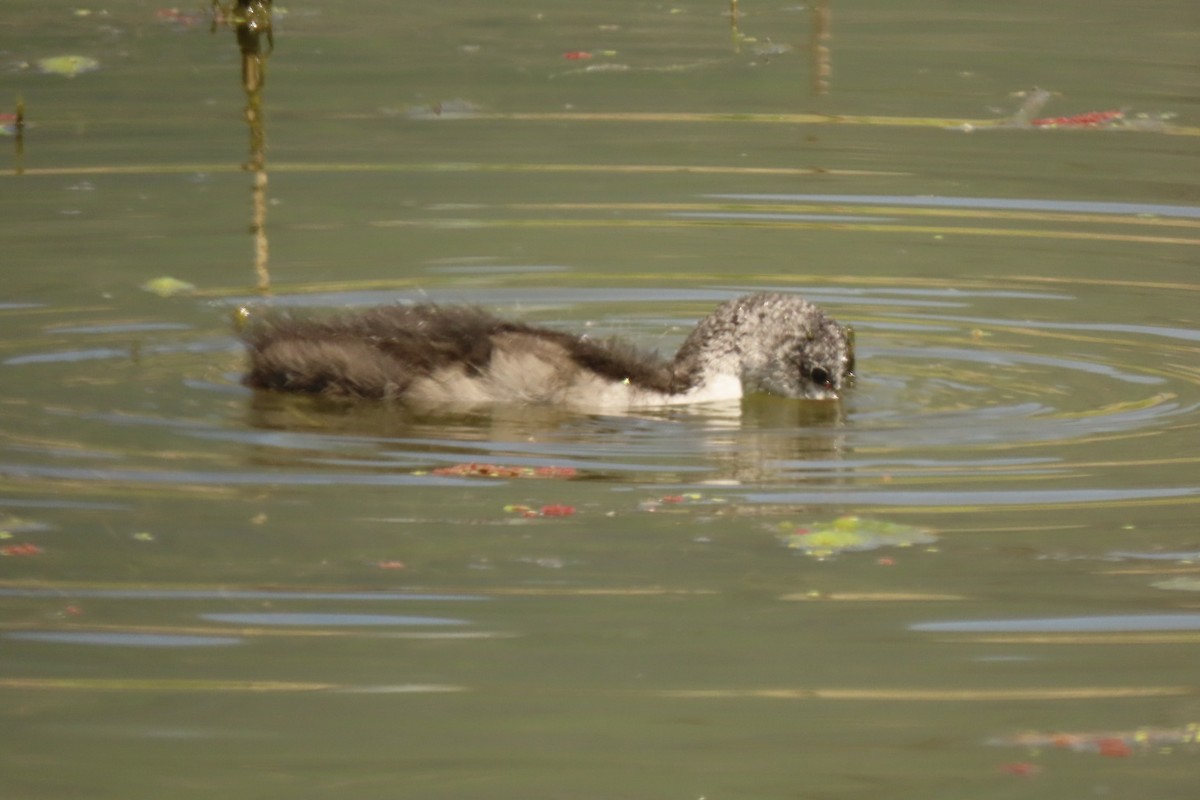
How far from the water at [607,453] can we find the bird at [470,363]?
135 millimetres

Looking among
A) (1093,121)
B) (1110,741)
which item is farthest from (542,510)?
(1093,121)

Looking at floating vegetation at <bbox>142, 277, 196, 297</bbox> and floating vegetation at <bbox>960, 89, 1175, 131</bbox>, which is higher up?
floating vegetation at <bbox>960, 89, 1175, 131</bbox>

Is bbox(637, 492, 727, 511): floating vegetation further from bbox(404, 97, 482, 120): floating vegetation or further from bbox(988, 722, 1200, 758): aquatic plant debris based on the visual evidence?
bbox(404, 97, 482, 120): floating vegetation

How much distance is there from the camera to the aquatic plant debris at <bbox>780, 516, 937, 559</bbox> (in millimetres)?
6703

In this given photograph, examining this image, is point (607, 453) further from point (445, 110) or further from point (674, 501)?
point (445, 110)

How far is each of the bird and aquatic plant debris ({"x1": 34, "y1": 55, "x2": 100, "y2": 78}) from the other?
727 centimetres

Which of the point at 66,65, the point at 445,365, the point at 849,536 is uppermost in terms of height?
the point at 66,65

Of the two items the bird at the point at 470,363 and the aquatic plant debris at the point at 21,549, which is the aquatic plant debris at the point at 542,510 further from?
the bird at the point at 470,363

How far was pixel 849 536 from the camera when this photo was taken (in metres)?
6.77

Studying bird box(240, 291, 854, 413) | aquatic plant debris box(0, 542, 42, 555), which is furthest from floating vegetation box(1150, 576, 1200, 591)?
aquatic plant debris box(0, 542, 42, 555)

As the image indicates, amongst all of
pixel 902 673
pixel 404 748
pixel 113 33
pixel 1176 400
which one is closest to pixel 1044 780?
pixel 902 673

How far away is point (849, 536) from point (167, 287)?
4.90 metres

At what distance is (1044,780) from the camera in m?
5.06

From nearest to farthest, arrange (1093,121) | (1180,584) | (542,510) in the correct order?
(1180,584), (542,510), (1093,121)
